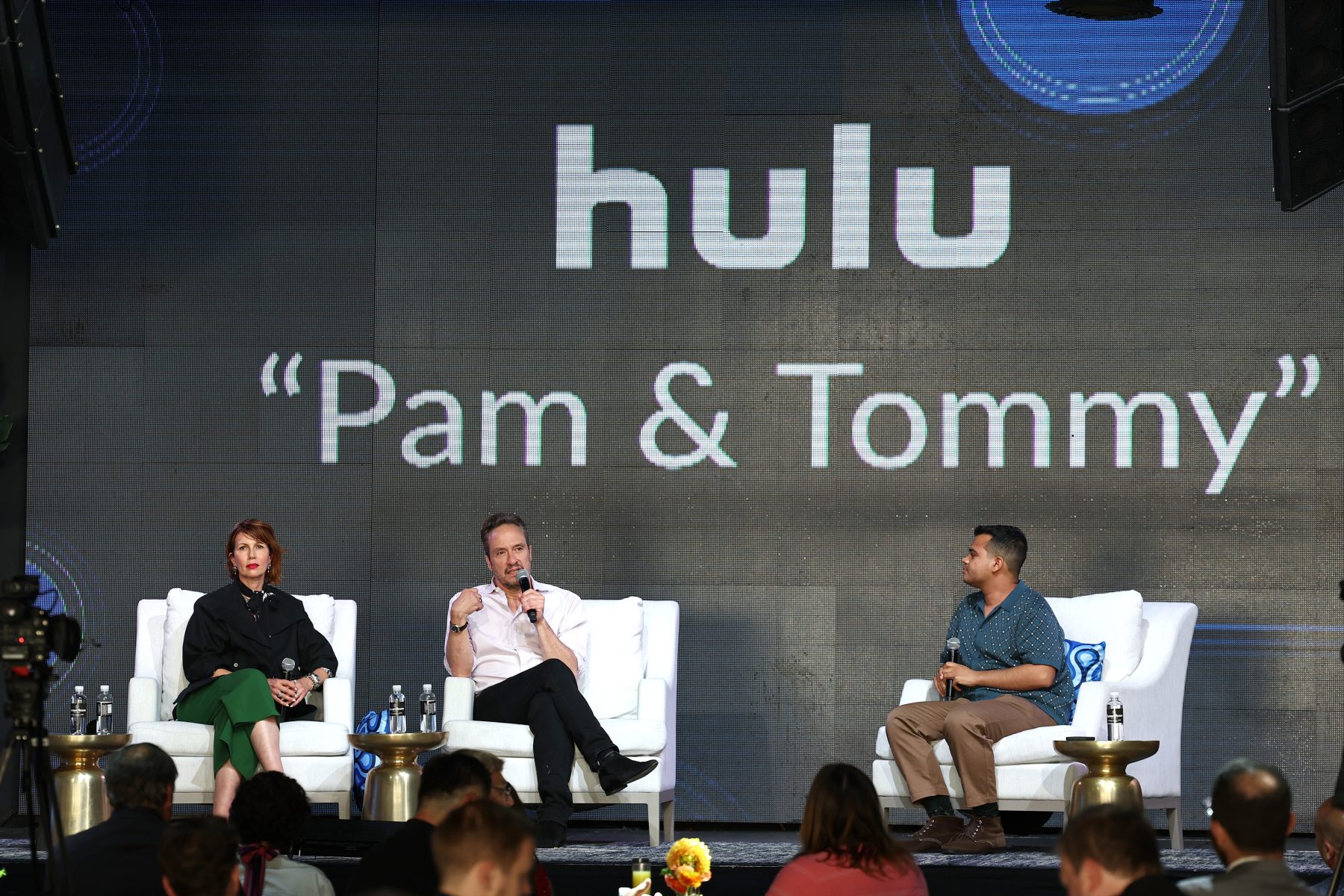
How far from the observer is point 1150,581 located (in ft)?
22.6

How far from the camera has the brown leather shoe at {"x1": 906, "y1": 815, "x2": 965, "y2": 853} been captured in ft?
19.1

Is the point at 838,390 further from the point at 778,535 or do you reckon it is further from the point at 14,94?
the point at 14,94

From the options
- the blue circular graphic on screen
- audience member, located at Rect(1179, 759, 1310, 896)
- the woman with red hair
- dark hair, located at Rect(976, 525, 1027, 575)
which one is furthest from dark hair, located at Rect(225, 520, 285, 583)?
audience member, located at Rect(1179, 759, 1310, 896)

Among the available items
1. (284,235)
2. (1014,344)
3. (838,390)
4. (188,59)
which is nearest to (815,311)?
(838,390)

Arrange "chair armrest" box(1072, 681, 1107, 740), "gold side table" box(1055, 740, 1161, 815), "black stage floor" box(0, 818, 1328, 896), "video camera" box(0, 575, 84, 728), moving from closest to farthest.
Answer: "video camera" box(0, 575, 84, 728)
"black stage floor" box(0, 818, 1328, 896)
"gold side table" box(1055, 740, 1161, 815)
"chair armrest" box(1072, 681, 1107, 740)

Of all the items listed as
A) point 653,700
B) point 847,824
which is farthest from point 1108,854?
point 653,700

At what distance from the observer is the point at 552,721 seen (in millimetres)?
5887

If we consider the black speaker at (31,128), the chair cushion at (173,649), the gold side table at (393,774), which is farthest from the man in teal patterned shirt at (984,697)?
the black speaker at (31,128)

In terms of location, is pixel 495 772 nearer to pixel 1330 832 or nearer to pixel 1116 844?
pixel 1116 844

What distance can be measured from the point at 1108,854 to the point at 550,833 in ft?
10.8

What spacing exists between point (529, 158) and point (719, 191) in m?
0.74

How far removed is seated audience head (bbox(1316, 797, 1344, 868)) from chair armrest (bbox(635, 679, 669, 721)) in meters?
2.38

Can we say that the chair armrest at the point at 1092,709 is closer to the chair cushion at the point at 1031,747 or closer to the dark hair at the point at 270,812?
the chair cushion at the point at 1031,747

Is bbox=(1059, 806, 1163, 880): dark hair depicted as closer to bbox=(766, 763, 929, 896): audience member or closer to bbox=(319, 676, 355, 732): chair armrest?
bbox=(766, 763, 929, 896): audience member
